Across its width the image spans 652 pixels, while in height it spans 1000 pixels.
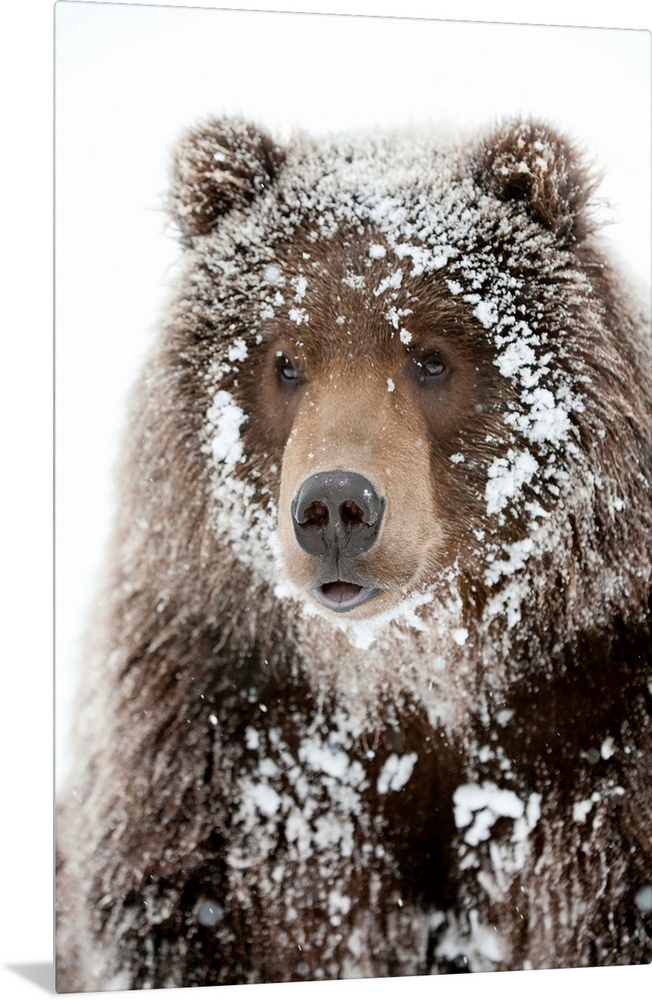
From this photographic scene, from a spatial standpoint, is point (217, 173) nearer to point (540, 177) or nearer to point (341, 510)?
point (540, 177)

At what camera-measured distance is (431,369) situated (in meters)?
2.96

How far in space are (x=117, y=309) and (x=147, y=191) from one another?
1.00 ft

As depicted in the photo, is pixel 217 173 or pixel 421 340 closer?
pixel 421 340

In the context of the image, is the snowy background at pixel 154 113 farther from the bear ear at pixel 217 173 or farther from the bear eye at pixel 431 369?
the bear eye at pixel 431 369

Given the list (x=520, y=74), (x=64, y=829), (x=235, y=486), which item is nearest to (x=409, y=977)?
(x=64, y=829)

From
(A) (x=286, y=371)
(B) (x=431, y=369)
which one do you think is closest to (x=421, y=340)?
(B) (x=431, y=369)

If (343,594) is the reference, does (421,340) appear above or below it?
above

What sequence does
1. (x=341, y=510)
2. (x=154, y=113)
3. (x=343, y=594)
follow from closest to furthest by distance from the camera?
(x=341, y=510) < (x=343, y=594) < (x=154, y=113)

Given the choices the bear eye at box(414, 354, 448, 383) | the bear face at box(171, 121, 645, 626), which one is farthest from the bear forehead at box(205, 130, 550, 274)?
the bear eye at box(414, 354, 448, 383)

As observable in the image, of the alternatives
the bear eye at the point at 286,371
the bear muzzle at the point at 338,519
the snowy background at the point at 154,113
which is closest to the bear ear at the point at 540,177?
the snowy background at the point at 154,113

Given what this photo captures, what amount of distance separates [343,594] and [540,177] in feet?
3.57

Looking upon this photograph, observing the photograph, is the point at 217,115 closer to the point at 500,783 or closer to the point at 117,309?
the point at 117,309

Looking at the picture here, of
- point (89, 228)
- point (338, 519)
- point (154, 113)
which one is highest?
point (154, 113)

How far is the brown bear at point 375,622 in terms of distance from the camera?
117 inches
